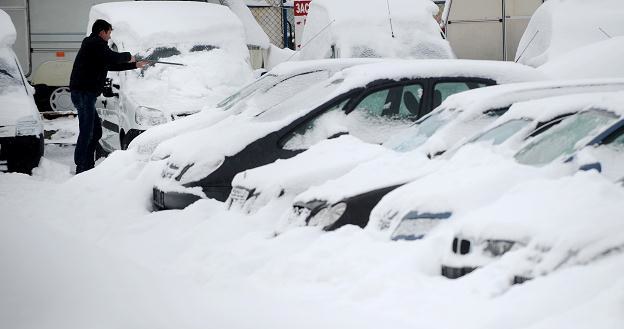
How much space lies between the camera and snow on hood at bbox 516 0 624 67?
16.8 meters

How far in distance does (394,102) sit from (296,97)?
1.17 meters

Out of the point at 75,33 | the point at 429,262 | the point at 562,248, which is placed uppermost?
the point at 562,248

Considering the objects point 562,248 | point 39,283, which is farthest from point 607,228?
point 39,283

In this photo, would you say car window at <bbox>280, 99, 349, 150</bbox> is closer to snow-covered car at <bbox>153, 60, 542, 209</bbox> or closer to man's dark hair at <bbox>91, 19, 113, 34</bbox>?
snow-covered car at <bbox>153, 60, 542, 209</bbox>

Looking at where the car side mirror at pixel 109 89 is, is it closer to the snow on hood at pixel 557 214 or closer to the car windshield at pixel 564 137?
the car windshield at pixel 564 137

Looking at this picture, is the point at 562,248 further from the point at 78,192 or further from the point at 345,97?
the point at 78,192

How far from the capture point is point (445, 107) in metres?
9.59

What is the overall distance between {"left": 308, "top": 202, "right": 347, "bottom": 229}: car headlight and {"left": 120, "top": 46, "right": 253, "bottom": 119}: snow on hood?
293 inches

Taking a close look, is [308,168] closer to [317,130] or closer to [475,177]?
[317,130]

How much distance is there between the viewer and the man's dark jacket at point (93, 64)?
15242 mm

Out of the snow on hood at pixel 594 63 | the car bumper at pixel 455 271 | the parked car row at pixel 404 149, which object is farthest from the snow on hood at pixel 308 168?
the snow on hood at pixel 594 63

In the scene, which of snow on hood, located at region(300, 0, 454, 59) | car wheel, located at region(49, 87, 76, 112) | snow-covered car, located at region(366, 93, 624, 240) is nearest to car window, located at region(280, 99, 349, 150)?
snow-covered car, located at region(366, 93, 624, 240)

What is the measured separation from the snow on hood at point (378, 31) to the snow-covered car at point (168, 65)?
4.20ft

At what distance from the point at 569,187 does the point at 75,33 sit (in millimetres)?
17150
